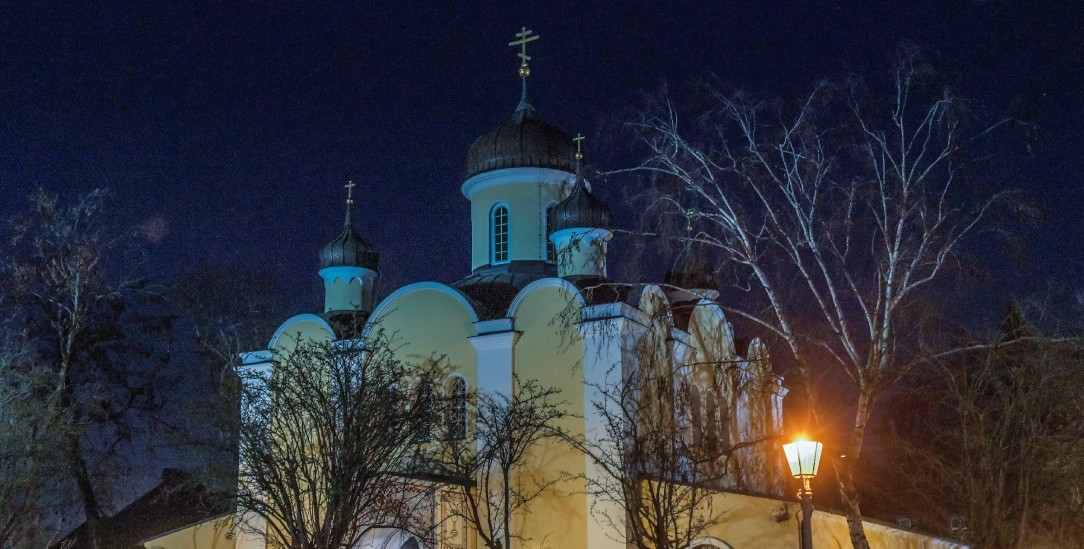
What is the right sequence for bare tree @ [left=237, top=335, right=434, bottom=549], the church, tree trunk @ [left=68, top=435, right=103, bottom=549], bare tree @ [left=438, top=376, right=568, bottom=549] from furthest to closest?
tree trunk @ [left=68, top=435, right=103, bottom=549], bare tree @ [left=438, top=376, right=568, bottom=549], the church, bare tree @ [left=237, top=335, right=434, bottom=549]

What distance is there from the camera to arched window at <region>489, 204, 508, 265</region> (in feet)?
72.7

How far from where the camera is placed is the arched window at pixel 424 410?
16453 mm

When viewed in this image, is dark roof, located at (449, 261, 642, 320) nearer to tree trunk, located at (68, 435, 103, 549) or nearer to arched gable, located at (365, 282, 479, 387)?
arched gable, located at (365, 282, 479, 387)

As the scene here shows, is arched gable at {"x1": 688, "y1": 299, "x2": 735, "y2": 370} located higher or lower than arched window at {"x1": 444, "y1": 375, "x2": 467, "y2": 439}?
higher

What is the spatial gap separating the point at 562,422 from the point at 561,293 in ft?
7.56

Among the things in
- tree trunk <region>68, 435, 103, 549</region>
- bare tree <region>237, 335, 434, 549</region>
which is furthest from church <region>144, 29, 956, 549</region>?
tree trunk <region>68, 435, 103, 549</region>

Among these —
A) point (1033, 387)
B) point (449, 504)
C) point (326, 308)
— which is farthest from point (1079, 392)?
point (326, 308)

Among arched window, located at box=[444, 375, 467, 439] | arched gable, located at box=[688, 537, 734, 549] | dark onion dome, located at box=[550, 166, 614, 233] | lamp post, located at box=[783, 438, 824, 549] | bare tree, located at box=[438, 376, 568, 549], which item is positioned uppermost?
dark onion dome, located at box=[550, 166, 614, 233]

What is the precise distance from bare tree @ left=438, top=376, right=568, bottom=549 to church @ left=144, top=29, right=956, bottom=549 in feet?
0.68

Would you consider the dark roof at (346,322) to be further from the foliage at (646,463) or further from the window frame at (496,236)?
the foliage at (646,463)

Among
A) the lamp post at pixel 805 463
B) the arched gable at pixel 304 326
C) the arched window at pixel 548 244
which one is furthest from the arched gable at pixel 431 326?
the lamp post at pixel 805 463

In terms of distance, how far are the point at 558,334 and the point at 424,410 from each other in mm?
3039

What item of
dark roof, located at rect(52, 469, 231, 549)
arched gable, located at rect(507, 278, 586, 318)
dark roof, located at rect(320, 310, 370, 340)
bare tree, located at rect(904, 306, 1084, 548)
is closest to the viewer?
bare tree, located at rect(904, 306, 1084, 548)

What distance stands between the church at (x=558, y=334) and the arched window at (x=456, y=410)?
0.06 m
